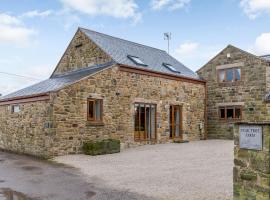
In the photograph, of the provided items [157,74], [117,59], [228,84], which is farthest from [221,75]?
[117,59]

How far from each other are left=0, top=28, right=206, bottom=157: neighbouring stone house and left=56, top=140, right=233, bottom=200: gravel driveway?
177 cm

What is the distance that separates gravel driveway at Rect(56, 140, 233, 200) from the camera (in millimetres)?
7078

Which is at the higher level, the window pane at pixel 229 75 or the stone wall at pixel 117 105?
the window pane at pixel 229 75

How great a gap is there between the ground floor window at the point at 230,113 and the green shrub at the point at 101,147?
9.98 m

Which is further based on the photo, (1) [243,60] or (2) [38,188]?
(1) [243,60]

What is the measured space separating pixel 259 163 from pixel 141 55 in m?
16.0

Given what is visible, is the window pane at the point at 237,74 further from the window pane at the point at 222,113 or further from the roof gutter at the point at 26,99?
the roof gutter at the point at 26,99

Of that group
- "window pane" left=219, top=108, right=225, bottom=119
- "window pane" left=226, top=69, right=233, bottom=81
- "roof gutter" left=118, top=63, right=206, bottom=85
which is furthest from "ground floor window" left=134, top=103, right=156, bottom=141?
"window pane" left=226, top=69, right=233, bottom=81

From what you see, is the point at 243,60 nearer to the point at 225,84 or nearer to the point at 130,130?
the point at 225,84

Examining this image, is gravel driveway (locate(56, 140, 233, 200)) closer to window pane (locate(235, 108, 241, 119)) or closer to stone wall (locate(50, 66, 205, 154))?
stone wall (locate(50, 66, 205, 154))

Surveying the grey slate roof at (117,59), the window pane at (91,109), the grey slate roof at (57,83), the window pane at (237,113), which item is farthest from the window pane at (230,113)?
the window pane at (91,109)

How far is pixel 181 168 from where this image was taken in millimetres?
10188

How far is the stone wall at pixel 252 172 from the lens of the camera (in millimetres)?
4984

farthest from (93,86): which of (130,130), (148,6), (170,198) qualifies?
(170,198)
